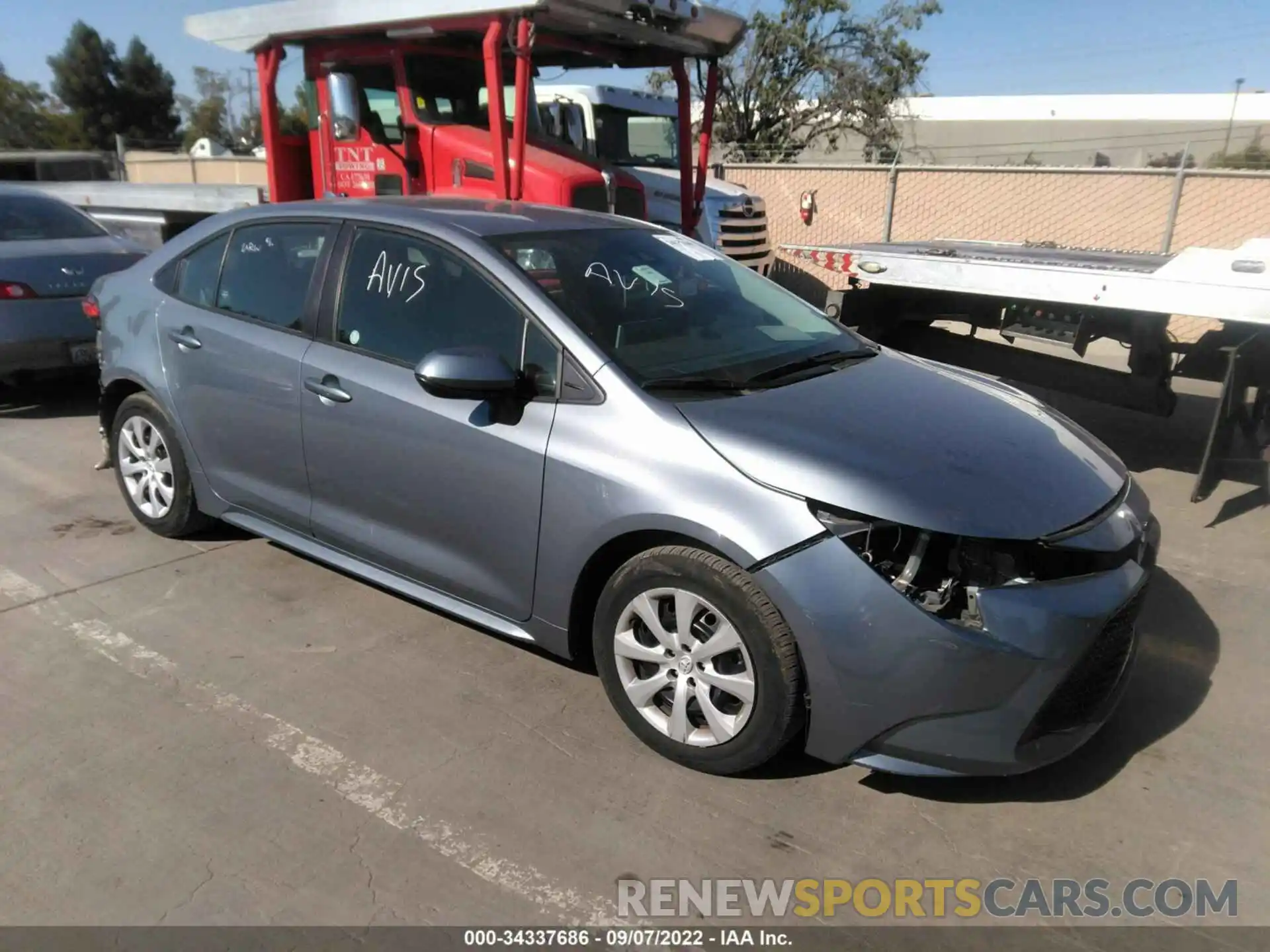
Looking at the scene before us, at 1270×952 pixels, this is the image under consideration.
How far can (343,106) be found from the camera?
7672mm

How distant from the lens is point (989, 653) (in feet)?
8.92

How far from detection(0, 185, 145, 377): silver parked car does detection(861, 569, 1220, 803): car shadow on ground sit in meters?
6.48

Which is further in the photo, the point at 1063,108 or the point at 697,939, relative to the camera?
the point at 1063,108

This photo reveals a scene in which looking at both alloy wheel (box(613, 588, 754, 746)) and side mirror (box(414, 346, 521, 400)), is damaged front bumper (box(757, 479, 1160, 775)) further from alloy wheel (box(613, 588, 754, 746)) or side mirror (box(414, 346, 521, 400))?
side mirror (box(414, 346, 521, 400))

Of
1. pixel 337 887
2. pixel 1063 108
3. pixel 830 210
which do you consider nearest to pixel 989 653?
pixel 337 887

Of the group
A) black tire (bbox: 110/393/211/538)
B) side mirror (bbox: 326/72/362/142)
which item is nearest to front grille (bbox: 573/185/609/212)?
side mirror (bbox: 326/72/362/142)

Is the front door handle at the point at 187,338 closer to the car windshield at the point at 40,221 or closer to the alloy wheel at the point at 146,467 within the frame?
the alloy wheel at the point at 146,467

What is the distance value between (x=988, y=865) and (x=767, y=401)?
1546mm

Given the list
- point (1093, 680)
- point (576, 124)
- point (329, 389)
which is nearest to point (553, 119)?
point (576, 124)

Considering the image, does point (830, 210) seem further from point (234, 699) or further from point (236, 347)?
point (234, 699)

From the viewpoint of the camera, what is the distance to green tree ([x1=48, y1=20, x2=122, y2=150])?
2224 inches

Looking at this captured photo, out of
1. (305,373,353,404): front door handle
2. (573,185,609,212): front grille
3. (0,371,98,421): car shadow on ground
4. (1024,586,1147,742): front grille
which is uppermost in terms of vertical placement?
(573,185,609,212): front grille

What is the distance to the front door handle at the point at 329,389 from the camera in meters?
3.81

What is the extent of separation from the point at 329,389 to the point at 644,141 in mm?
8135
